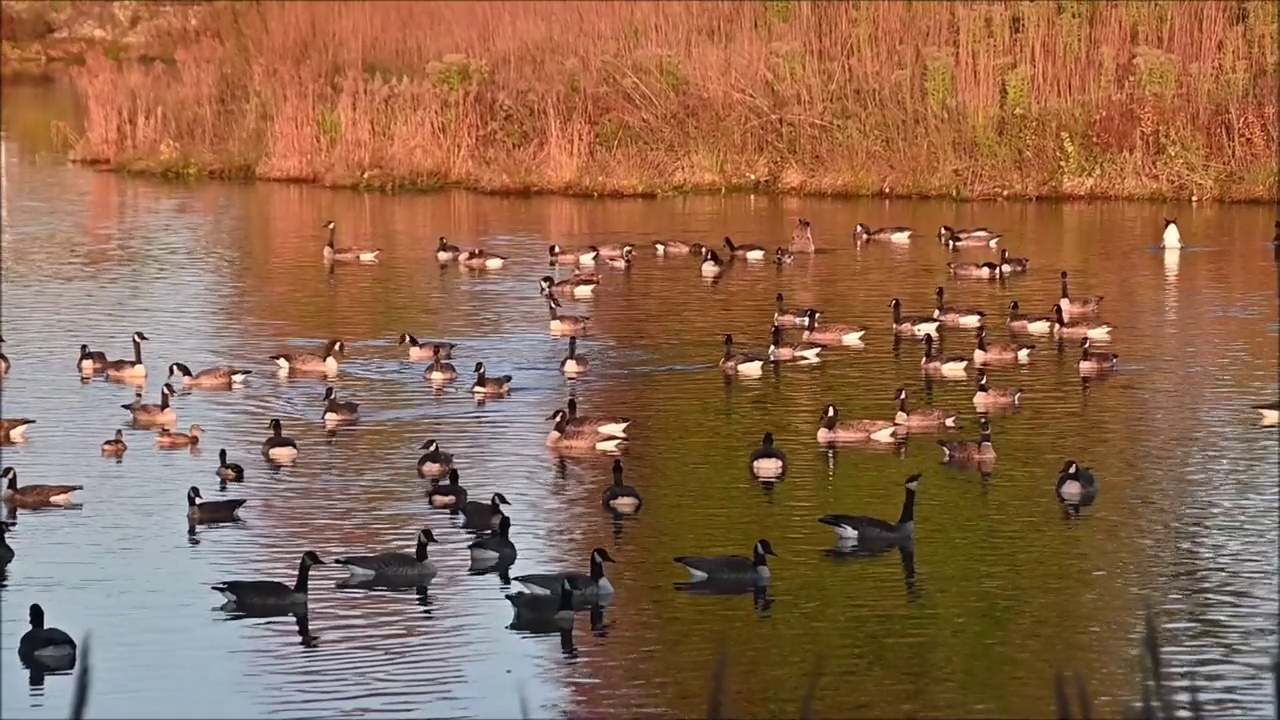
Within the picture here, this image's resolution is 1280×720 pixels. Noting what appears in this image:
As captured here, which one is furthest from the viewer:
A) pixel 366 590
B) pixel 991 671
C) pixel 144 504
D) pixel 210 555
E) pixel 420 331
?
pixel 420 331

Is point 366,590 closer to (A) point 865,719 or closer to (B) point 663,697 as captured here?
(B) point 663,697

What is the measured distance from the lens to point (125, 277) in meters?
30.2

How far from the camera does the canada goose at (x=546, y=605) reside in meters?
14.0

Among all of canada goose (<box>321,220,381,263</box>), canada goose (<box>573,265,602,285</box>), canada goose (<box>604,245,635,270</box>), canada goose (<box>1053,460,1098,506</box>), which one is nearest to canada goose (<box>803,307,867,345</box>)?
canada goose (<box>573,265,602,285</box>)

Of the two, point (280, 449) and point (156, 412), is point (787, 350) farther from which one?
point (156, 412)

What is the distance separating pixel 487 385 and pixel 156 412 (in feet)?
10.9

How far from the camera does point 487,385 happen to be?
21.5 metres

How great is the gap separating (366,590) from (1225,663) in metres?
5.85

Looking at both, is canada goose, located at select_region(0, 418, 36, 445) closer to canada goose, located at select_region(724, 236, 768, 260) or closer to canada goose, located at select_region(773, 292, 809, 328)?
canada goose, located at select_region(773, 292, 809, 328)

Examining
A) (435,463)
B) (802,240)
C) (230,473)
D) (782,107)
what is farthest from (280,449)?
(782,107)

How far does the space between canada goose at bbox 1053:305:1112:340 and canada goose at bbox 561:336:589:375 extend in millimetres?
5651

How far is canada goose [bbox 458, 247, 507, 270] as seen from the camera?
29.9 m

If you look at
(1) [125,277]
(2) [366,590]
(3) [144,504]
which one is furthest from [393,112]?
(2) [366,590]

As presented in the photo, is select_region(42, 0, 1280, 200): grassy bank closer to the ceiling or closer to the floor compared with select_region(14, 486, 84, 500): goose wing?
closer to the ceiling
